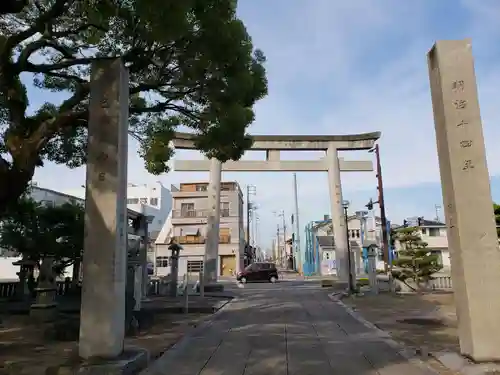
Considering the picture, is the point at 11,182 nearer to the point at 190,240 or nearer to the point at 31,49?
the point at 31,49

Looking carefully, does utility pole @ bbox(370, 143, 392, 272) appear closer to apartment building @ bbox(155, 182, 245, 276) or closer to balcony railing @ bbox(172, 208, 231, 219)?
apartment building @ bbox(155, 182, 245, 276)

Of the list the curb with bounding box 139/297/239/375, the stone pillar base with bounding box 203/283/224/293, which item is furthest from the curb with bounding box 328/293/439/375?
the stone pillar base with bounding box 203/283/224/293

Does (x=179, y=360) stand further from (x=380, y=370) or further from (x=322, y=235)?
(x=322, y=235)

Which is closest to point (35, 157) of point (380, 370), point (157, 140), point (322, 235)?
point (157, 140)

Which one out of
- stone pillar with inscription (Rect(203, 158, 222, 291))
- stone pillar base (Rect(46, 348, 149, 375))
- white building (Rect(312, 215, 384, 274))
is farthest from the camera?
white building (Rect(312, 215, 384, 274))

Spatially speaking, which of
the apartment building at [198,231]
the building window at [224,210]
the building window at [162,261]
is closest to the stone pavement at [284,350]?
the apartment building at [198,231]

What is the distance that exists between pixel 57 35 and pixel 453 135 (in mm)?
6981

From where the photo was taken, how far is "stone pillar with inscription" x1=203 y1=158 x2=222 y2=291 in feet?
65.9

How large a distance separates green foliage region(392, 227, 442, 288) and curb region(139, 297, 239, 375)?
10522 mm

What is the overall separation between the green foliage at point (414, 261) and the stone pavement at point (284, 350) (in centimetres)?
893

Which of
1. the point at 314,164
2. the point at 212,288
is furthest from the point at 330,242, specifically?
the point at 212,288

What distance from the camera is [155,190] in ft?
176

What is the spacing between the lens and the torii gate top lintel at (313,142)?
2275 cm

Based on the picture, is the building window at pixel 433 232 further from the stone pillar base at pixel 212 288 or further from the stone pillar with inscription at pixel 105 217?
the stone pillar with inscription at pixel 105 217
